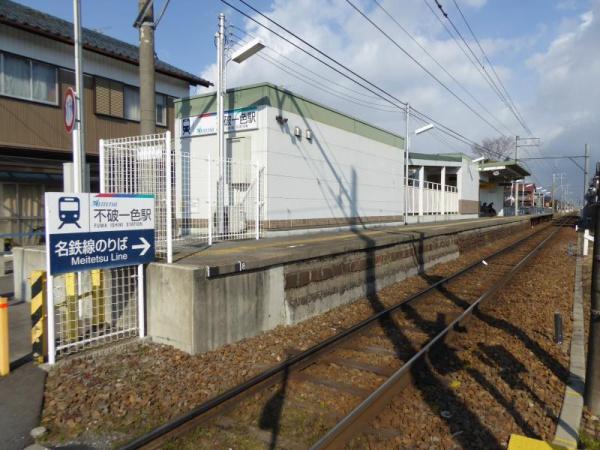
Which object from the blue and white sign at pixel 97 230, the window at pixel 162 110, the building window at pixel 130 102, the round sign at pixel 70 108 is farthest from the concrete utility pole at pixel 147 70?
the window at pixel 162 110

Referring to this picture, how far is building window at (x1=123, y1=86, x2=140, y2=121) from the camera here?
19.8 metres

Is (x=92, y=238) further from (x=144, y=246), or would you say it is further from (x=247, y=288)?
(x=247, y=288)

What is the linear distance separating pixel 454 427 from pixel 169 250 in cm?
433

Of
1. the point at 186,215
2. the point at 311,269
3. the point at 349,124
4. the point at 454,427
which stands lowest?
the point at 454,427

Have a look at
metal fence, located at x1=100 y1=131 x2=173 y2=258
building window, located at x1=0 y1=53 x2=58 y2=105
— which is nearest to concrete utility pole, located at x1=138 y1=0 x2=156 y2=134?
metal fence, located at x1=100 y1=131 x2=173 y2=258

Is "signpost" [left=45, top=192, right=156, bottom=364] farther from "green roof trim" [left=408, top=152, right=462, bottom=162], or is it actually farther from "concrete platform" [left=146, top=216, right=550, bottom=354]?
"green roof trim" [left=408, top=152, right=462, bottom=162]

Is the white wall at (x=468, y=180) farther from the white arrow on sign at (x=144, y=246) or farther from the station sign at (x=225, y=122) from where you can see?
the white arrow on sign at (x=144, y=246)

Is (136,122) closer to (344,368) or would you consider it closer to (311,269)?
(311,269)

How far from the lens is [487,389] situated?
514 cm

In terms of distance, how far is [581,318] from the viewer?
8234 millimetres

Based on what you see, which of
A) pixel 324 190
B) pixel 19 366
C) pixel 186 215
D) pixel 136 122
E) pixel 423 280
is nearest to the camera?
pixel 19 366

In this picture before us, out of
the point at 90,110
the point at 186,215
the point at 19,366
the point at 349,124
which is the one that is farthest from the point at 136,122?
the point at 19,366

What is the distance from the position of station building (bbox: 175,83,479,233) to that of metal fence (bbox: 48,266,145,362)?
8.69 feet

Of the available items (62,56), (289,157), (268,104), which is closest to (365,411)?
(268,104)
